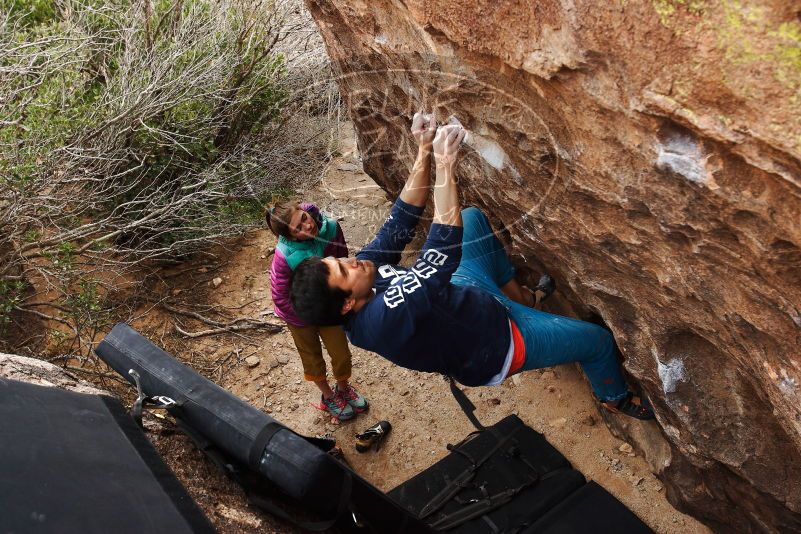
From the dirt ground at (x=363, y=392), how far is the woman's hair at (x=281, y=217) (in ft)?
3.19

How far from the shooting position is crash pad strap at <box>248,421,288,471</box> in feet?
6.47

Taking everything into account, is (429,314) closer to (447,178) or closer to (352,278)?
(352,278)

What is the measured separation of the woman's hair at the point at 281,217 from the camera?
9.11ft

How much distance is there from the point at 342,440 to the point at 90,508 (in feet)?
7.72

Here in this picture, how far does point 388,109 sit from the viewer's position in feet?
11.3

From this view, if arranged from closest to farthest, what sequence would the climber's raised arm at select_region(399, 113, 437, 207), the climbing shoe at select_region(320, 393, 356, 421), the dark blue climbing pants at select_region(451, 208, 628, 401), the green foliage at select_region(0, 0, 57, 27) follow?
the climber's raised arm at select_region(399, 113, 437, 207), the dark blue climbing pants at select_region(451, 208, 628, 401), the climbing shoe at select_region(320, 393, 356, 421), the green foliage at select_region(0, 0, 57, 27)

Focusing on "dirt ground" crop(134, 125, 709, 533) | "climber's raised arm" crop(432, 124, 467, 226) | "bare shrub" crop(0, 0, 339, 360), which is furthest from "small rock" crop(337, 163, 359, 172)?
"climber's raised arm" crop(432, 124, 467, 226)

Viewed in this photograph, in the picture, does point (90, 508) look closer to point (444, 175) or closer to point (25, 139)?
point (444, 175)

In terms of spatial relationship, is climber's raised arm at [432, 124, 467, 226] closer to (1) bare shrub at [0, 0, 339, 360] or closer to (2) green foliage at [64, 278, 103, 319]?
(1) bare shrub at [0, 0, 339, 360]

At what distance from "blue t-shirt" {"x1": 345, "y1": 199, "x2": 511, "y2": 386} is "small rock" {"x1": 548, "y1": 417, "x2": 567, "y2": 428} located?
110 cm

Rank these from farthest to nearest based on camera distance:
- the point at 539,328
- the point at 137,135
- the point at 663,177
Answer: the point at 137,135
the point at 539,328
the point at 663,177

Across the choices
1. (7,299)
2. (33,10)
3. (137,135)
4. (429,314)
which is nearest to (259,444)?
(429,314)

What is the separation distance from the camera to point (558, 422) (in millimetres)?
3455

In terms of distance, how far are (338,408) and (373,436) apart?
0.29 m
